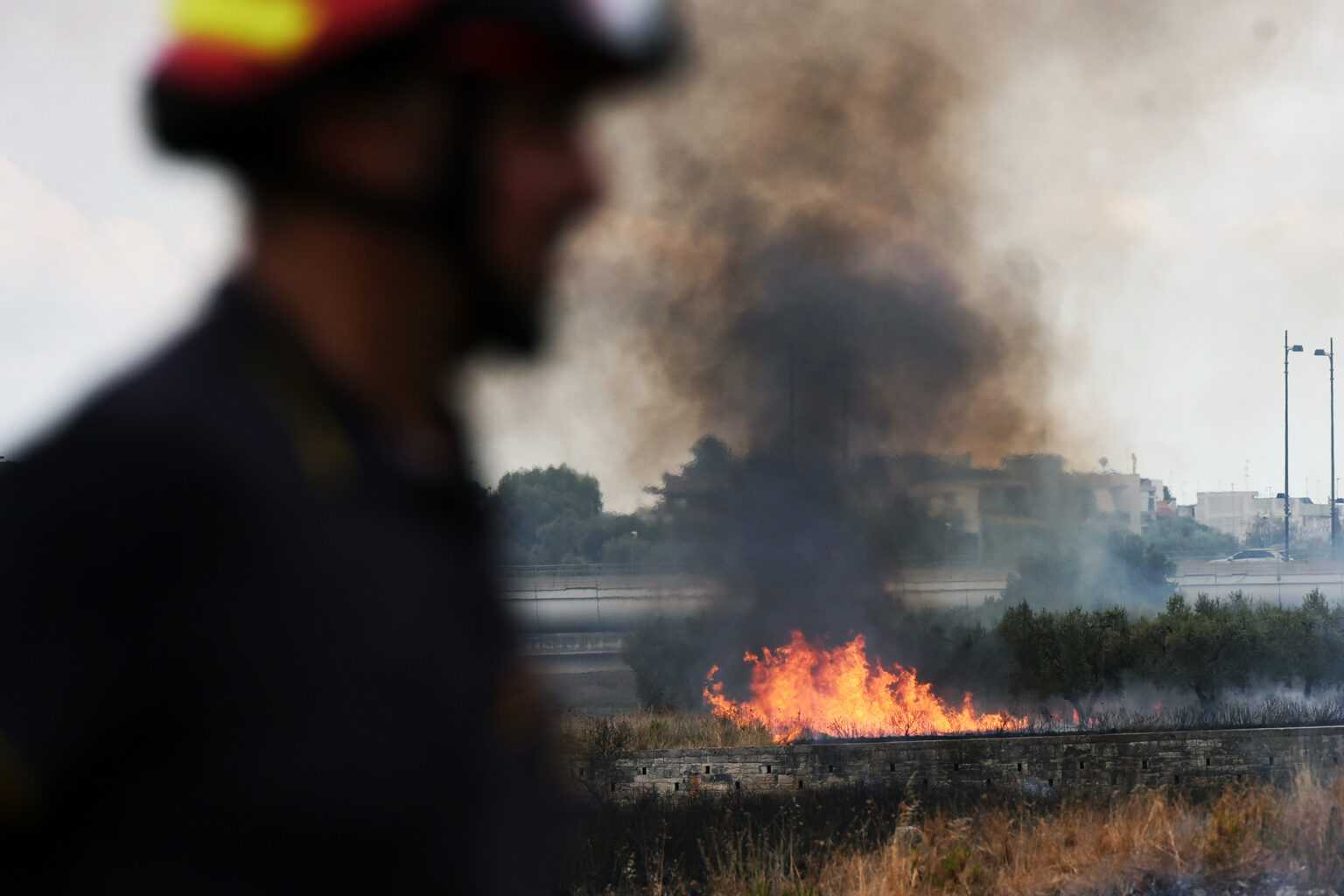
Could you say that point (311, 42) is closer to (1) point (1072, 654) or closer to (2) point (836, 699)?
(1) point (1072, 654)

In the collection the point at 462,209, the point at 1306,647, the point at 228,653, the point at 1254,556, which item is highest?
the point at 462,209

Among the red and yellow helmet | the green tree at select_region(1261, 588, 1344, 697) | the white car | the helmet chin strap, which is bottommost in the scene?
the green tree at select_region(1261, 588, 1344, 697)

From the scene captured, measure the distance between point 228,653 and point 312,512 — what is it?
106 millimetres

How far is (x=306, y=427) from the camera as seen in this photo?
80 cm

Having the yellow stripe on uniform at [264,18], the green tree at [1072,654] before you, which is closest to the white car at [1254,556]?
the green tree at [1072,654]

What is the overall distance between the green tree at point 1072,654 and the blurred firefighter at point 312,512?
1964 centimetres

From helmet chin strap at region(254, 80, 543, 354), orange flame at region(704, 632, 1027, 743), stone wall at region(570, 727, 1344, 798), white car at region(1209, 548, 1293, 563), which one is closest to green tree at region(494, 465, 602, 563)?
orange flame at region(704, 632, 1027, 743)

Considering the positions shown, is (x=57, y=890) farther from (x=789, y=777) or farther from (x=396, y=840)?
(x=789, y=777)

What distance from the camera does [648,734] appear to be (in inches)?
615

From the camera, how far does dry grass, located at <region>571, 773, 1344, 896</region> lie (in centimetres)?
830

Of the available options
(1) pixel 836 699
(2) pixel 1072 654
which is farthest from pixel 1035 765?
(1) pixel 836 699

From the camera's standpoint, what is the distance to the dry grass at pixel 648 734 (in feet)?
44.4

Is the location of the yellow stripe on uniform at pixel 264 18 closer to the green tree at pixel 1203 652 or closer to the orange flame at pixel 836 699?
the orange flame at pixel 836 699

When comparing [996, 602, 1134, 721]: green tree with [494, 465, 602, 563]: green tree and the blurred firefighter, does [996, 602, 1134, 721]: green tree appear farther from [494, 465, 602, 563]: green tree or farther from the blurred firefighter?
the blurred firefighter
